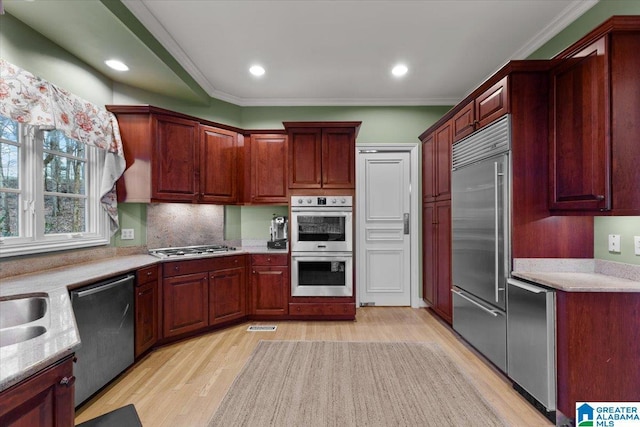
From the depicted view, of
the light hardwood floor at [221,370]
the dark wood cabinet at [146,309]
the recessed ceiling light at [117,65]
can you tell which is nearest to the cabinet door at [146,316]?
the dark wood cabinet at [146,309]

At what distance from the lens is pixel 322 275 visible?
11.1 feet

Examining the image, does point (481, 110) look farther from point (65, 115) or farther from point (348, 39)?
point (65, 115)

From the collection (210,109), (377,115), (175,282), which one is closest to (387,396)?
(175,282)

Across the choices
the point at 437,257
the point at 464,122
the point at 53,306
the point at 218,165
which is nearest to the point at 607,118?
the point at 464,122

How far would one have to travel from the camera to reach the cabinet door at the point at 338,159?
340cm

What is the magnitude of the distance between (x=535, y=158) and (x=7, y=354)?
9.46ft

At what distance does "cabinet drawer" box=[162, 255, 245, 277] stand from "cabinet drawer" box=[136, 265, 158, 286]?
0.32 ft

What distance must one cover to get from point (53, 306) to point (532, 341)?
8.80 ft

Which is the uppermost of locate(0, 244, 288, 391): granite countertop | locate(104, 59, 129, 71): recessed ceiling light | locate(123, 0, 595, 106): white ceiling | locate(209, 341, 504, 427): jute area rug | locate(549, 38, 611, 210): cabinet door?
locate(123, 0, 595, 106): white ceiling

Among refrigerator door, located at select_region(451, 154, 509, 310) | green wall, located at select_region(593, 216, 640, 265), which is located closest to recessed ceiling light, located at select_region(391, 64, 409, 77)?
refrigerator door, located at select_region(451, 154, 509, 310)

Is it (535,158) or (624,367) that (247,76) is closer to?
(535,158)

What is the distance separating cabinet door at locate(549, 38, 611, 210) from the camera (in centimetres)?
170

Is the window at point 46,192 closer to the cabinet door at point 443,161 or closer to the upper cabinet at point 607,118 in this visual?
the cabinet door at point 443,161

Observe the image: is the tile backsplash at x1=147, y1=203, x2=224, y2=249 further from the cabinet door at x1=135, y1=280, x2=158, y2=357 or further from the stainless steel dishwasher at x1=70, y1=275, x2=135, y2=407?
the stainless steel dishwasher at x1=70, y1=275, x2=135, y2=407
